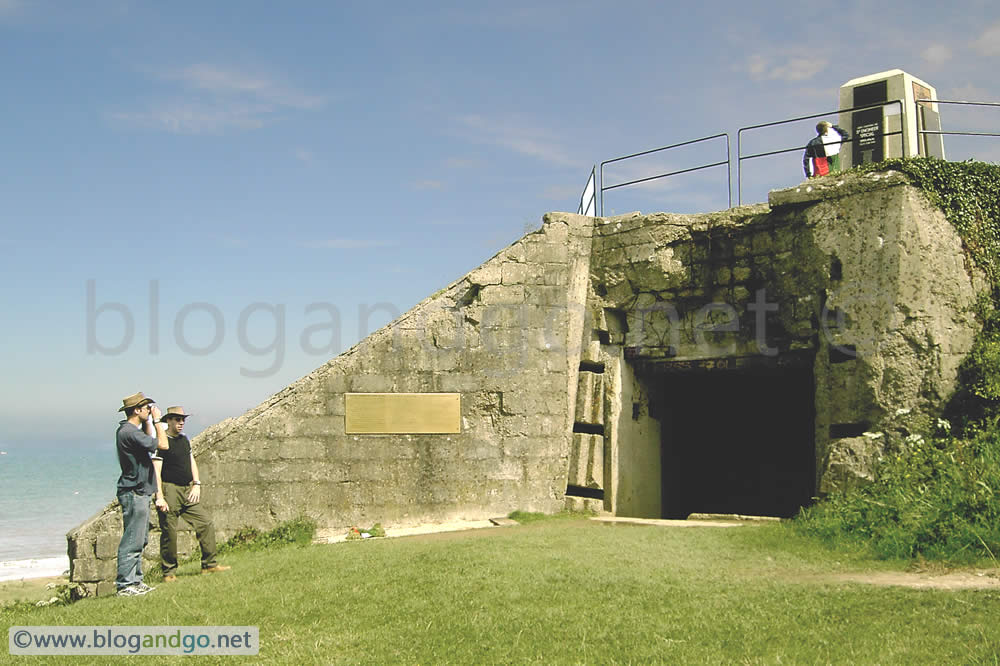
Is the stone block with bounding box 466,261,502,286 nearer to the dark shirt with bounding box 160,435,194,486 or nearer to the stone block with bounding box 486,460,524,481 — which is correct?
the stone block with bounding box 486,460,524,481

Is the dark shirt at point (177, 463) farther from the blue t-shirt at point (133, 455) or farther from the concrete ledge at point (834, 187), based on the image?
the concrete ledge at point (834, 187)

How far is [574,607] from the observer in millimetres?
5688

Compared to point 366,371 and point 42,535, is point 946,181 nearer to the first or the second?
point 366,371

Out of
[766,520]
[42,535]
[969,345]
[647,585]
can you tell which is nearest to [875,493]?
[766,520]

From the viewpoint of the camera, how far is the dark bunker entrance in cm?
1309

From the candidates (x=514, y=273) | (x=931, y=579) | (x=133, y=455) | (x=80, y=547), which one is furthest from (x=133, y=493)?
(x=931, y=579)

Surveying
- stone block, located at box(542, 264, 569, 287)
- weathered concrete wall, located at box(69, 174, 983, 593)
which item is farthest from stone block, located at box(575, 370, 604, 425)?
stone block, located at box(542, 264, 569, 287)

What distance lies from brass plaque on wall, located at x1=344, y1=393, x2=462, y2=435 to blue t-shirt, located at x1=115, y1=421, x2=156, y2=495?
2.96 m

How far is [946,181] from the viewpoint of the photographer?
9141 mm

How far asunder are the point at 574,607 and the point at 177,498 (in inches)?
170

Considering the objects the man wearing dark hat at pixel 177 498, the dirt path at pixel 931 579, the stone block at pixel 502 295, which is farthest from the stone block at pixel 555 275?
the dirt path at pixel 931 579

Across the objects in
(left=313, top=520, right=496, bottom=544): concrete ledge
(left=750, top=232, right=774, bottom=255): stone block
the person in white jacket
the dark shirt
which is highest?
the person in white jacket

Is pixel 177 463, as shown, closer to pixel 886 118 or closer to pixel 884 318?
pixel 884 318

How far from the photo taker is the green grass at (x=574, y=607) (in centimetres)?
482
